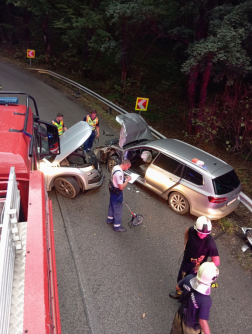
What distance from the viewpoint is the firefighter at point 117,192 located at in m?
4.80

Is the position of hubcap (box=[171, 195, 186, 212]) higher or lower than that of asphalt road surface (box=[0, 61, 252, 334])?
higher

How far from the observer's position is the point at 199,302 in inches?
109

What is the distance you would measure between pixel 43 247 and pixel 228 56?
9614 millimetres

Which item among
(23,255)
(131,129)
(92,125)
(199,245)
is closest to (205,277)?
(199,245)

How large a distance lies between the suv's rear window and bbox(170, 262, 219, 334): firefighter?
9.08 feet

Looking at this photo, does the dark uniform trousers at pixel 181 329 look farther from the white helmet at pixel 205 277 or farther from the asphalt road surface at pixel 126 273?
the asphalt road surface at pixel 126 273

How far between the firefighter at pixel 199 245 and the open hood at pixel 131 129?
385cm

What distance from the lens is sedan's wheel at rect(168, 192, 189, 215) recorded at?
5.92 meters

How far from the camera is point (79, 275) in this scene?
4441 mm

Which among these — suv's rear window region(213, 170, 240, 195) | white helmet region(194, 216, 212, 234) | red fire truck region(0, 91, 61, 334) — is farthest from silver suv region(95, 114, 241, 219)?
red fire truck region(0, 91, 61, 334)

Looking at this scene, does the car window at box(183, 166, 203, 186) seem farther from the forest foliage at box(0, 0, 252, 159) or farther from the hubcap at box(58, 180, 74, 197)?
the forest foliage at box(0, 0, 252, 159)

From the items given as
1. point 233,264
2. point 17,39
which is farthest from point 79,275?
point 17,39

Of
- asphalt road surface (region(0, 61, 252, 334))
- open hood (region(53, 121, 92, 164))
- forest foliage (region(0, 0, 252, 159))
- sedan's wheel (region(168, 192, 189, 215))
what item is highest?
forest foliage (region(0, 0, 252, 159))

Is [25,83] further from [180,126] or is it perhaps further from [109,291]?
[109,291]
